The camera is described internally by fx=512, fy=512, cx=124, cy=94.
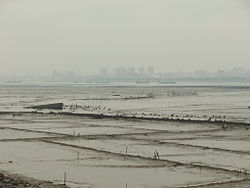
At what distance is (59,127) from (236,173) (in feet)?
52.9

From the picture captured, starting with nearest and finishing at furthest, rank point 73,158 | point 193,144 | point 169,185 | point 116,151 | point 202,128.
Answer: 1. point 169,185
2. point 73,158
3. point 116,151
4. point 193,144
5. point 202,128

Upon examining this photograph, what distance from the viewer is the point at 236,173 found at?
1343cm

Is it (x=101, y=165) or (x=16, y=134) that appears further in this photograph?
(x=16, y=134)

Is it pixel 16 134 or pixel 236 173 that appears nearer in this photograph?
pixel 236 173

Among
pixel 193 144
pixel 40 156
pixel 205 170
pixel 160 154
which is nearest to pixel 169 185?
pixel 205 170

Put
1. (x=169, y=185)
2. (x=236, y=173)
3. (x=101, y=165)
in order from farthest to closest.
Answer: (x=101, y=165) → (x=236, y=173) → (x=169, y=185)

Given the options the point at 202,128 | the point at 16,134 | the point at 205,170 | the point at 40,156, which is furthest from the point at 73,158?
the point at 202,128

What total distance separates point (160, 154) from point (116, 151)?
171 cm

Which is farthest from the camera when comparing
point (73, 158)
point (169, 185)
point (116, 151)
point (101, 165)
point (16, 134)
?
point (16, 134)

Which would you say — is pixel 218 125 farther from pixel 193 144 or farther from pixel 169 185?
pixel 169 185

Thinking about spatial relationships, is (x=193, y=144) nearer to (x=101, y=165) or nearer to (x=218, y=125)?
(x=101, y=165)

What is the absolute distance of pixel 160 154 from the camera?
17.1 m

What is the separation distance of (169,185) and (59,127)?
54.9ft

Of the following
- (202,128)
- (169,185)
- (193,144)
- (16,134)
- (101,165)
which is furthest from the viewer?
(202,128)
